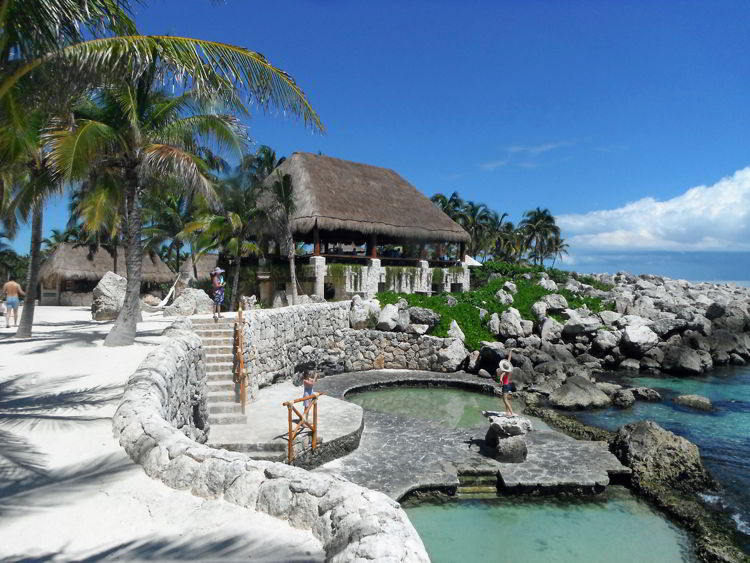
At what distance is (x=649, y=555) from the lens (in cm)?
744

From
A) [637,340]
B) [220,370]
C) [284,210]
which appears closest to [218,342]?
[220,370]

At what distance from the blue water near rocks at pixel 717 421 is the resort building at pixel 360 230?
39.5 ft

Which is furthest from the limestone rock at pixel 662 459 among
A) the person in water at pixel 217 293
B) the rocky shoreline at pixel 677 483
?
the person in water at pixel 217 293

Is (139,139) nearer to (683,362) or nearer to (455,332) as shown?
(455,332)

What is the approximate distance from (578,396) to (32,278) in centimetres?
1602

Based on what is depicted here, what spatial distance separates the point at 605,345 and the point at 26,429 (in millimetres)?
21381

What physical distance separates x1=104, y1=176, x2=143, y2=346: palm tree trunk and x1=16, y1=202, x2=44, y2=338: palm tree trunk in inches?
105

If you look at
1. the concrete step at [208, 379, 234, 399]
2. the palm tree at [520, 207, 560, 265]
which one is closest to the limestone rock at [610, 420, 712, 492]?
the concrete step at [208, 379, 234, 399]

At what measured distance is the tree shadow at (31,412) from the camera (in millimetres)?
4828

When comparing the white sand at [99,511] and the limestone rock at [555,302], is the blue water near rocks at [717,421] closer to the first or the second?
the limestone rock at [555,302]

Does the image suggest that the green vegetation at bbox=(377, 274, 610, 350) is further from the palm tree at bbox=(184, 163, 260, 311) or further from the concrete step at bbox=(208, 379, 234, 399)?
the concrete step at bbox=(208, 379, 234, 399)

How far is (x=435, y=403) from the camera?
615 inches

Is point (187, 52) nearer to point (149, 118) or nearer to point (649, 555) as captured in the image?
point (149, 118)

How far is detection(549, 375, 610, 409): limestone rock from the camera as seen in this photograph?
15.1 metres
